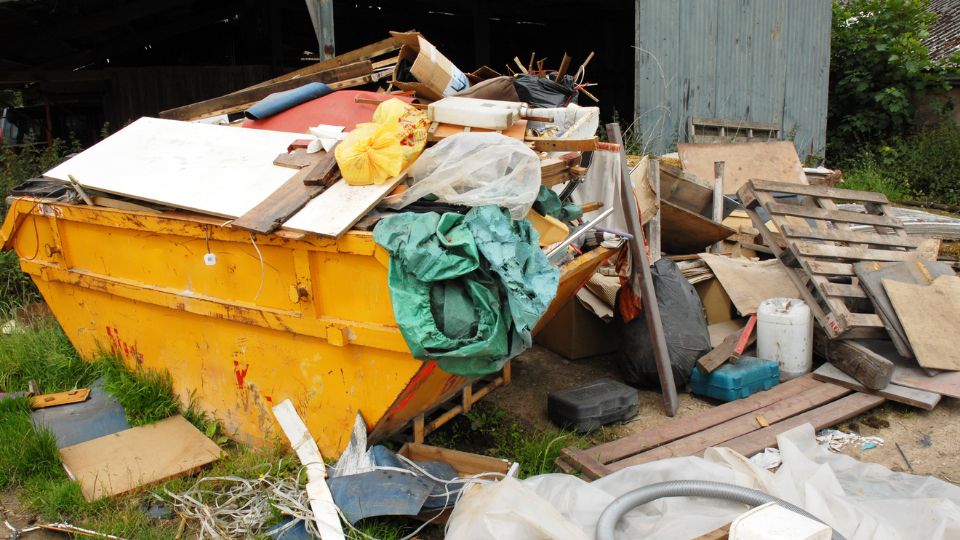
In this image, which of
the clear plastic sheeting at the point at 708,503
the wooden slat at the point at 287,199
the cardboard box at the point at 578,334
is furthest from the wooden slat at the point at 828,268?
the wooden slat at the point at 287,199

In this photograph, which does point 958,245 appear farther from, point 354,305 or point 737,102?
point 354,305

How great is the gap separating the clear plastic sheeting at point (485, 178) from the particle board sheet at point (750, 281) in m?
2.66

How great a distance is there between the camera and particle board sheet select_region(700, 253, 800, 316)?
16.8ft

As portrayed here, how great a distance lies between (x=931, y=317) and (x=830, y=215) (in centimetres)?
99

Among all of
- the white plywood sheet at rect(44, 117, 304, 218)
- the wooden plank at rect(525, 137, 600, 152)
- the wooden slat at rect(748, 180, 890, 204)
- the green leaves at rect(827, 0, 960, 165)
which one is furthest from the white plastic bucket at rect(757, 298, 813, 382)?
the green leaves at rect(827, 0, 960, 165)

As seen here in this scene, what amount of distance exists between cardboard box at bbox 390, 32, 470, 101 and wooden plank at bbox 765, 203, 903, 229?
2.45 m

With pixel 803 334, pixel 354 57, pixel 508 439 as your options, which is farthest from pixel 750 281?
pixel 354 57

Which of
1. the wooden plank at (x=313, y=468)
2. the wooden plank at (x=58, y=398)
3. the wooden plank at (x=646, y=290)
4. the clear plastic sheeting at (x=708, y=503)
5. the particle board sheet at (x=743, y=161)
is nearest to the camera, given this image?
the clear plastic sheeting at (x=708, y=503)

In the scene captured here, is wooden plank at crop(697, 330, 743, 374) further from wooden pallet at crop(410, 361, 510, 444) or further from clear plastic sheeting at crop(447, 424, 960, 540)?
wooden pallet at crop(410, 361, 510, 444)

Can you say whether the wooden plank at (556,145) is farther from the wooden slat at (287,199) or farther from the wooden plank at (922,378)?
the wooden plank at (922,378)

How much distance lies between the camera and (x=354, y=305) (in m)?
3.04

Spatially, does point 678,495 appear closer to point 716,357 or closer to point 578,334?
point 716,357

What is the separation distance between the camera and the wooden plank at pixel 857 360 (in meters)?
4.42

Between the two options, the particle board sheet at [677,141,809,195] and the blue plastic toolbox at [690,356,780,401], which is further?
the particle board sheet at [677,141,809,195]
